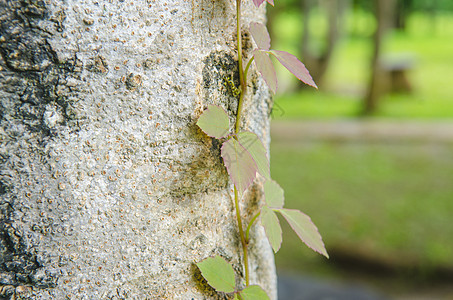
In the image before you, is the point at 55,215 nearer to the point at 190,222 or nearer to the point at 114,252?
the point at 114,252

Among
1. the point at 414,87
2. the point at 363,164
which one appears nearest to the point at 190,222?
the point at 363,164

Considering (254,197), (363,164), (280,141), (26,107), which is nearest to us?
(26,107)

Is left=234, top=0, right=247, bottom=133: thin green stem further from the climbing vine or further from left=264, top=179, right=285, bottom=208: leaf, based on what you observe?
left=264, top=179, right=285, bottom=208: leaf

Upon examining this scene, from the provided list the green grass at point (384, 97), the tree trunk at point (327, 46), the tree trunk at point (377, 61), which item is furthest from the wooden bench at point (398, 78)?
the tree trunk at point (377, 61)

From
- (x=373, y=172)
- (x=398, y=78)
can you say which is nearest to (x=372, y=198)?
(x=373, y=172)

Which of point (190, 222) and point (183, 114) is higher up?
point (183, 114)

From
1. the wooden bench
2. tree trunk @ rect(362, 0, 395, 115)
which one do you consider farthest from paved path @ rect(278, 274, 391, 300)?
the wooden bench

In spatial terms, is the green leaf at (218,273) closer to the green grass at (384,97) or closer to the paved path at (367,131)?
the paved path at (367,131)
